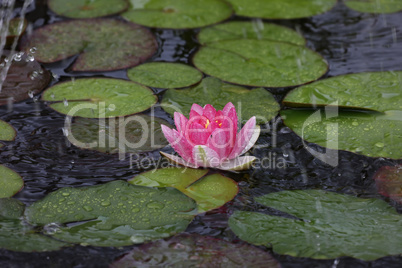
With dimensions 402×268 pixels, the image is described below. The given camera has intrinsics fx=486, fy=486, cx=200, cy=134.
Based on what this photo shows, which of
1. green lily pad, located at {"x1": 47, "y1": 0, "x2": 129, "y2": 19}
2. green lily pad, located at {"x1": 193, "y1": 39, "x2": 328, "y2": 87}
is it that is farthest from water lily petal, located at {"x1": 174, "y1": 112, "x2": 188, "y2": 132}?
green lily pad, located at {"x1": 47, "y1": 0, "x2": 129, "y2": 19}

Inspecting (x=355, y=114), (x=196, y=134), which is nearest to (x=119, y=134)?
(x=196, y=134)

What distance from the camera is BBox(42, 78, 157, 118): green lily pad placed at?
2723 mm

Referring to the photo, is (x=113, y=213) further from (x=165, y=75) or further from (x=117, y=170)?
(x=165, y=75)

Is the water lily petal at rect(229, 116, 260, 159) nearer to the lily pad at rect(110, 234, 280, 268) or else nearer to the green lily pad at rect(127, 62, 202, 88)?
the lily pad at rect(110, 234, 280, 268)

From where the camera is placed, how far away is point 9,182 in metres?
2.18

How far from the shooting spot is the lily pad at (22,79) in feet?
9.39

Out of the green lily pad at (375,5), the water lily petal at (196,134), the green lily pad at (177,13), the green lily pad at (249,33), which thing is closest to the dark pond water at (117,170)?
the water lily petal at (196,134)

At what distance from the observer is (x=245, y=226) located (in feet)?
6.40

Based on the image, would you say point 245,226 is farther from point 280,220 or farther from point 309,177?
point 309,177

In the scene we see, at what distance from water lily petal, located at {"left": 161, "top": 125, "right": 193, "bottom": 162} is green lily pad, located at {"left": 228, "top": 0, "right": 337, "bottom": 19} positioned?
6.56ft

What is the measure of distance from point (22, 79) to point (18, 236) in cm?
140

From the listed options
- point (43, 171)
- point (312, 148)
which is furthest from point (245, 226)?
point (43, 171)

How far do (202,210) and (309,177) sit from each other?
0.57m

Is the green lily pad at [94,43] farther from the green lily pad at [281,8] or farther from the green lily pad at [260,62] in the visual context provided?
the green lily pad at [281,8]
